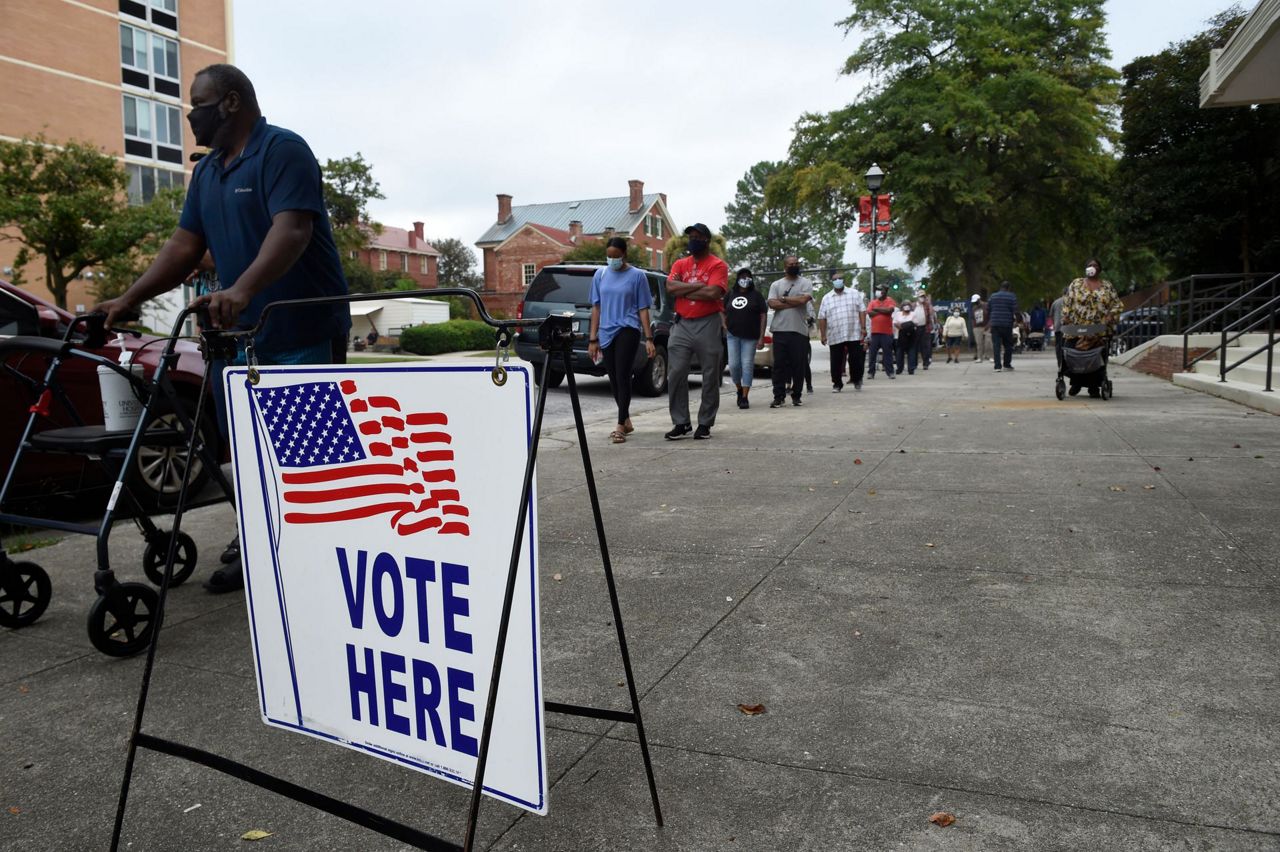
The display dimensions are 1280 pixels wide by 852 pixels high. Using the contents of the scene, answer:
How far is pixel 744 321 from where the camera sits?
11805 millimetres

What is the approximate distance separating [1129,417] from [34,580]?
959cm

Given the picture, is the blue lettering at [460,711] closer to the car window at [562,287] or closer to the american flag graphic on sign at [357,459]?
the american flag graphic on sign at [357,459]

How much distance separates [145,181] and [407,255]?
47.7 m

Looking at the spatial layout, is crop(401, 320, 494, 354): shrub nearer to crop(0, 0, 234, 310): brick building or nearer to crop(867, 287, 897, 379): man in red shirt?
crop(0, 0, 234, 310): brick building

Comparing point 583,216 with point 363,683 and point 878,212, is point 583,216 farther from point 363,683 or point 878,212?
point 363,683

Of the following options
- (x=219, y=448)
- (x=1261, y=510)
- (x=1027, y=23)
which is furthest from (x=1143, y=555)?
(x=1027, y=23)

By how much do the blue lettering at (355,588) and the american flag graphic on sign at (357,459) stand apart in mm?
87

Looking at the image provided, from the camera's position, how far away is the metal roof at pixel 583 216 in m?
89.9

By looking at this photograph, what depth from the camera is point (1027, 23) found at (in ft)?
117

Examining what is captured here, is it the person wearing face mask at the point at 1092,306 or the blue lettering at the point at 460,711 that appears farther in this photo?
the person wearing face mask at the point at 1092,306

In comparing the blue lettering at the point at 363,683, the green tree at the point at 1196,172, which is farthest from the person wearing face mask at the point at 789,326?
the green tree at the point at 1196,172

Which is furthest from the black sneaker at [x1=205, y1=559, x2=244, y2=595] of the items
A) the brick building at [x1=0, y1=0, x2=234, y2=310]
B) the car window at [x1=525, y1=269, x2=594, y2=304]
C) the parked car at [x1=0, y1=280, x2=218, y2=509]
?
the brick building at [x1=0, y1=0, x2=234, y2=310]

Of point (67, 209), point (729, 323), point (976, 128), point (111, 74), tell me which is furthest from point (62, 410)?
point (111, 74)

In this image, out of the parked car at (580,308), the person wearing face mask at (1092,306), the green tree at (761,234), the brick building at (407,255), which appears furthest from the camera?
the green tree at (761,234)
